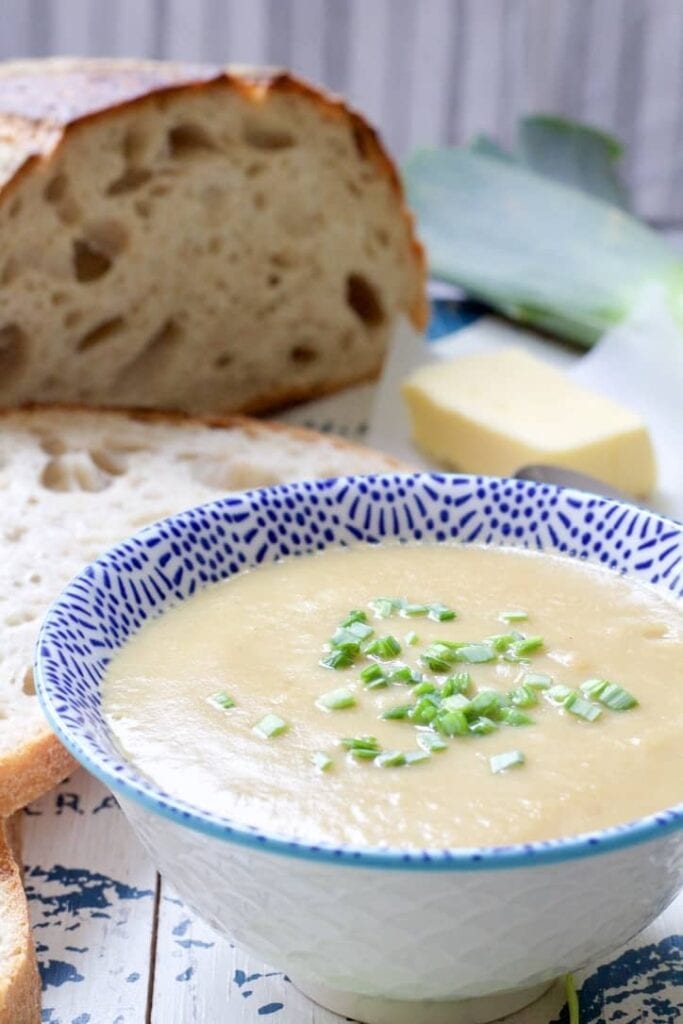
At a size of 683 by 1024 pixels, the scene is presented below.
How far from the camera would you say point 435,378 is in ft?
10.6

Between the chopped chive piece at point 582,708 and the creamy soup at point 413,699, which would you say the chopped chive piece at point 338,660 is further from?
the chopped chive piece at point 582,708

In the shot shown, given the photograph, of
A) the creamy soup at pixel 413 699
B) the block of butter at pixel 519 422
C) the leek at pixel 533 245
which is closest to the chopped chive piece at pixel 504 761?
the creamy soup at pixel 413 699

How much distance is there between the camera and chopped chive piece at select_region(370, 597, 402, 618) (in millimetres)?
1791

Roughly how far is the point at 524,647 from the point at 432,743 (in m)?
0.23

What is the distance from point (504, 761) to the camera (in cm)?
148

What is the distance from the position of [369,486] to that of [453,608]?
11.6 inches

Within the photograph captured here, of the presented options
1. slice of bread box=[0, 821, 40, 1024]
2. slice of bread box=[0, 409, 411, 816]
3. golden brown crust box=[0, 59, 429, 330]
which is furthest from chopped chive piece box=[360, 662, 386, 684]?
golden brown crust box=[0, 59, 429, 330]

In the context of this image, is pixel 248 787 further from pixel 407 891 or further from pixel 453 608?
pixel 453 608

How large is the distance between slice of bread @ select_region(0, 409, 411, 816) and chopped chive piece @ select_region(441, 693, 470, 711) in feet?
2.37

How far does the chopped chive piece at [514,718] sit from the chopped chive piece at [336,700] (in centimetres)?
17

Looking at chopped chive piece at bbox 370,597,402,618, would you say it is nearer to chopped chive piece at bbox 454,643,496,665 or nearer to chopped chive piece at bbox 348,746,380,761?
chopped chive piece at bbox 454,643,496,665

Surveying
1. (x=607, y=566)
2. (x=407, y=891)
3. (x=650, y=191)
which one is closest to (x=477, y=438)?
(x=607, y=566)

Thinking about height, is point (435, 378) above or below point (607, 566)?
below

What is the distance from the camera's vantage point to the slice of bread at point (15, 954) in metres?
1.56
